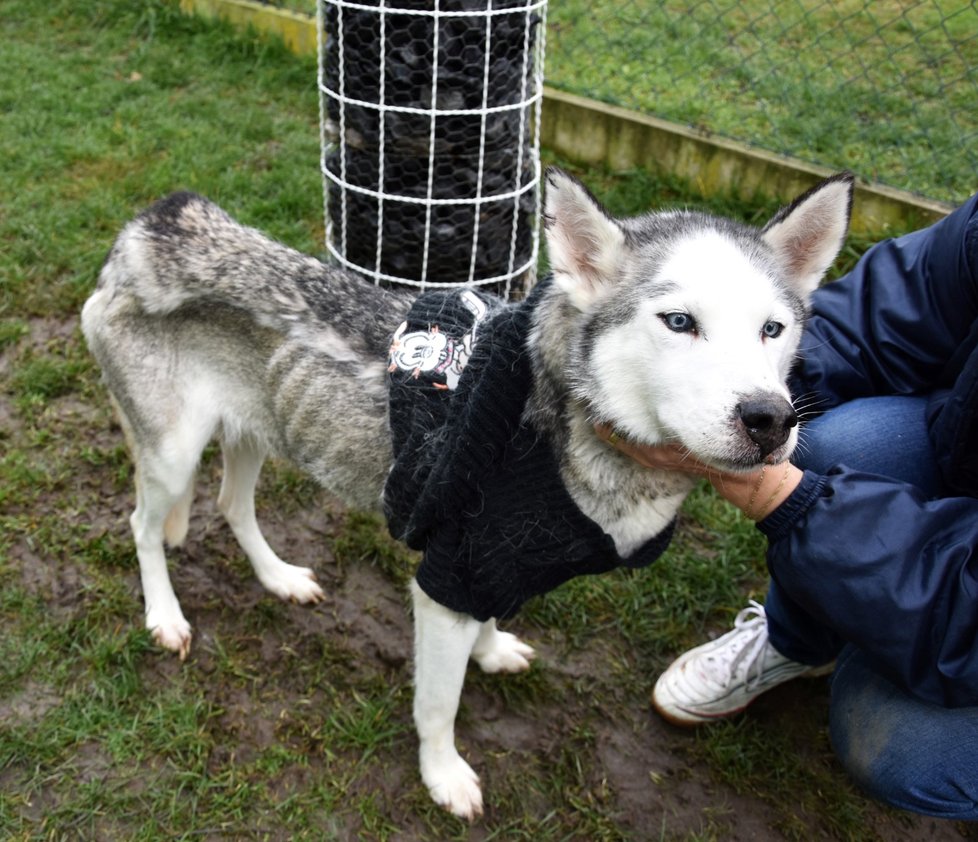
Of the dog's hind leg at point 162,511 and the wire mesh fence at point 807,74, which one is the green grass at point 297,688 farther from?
the wire mesh fence at point 807,74

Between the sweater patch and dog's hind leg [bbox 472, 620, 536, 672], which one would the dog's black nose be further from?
dog's hind leg [bbox 472, 620, 536, 672]

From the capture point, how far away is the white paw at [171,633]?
2.94 metres

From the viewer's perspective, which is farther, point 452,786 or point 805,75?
point 805,75

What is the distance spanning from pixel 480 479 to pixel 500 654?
1113mm

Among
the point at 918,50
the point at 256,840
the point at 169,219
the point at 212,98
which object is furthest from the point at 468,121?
the point at 918,50

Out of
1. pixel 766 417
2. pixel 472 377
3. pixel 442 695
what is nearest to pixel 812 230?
pixel 766 417

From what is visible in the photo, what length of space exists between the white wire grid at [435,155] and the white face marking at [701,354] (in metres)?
1.90

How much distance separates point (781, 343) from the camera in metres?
1.93

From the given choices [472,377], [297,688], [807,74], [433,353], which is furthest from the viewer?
[807,74]

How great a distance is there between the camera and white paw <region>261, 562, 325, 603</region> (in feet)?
10.3

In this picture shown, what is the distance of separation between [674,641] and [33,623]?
7.29ft

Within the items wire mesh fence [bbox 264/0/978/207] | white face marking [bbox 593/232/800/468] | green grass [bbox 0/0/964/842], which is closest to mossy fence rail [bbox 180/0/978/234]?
wire mesh fence [bbox 264/0/978/207]

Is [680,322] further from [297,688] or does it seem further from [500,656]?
[297,688]

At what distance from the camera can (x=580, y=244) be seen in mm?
2016
